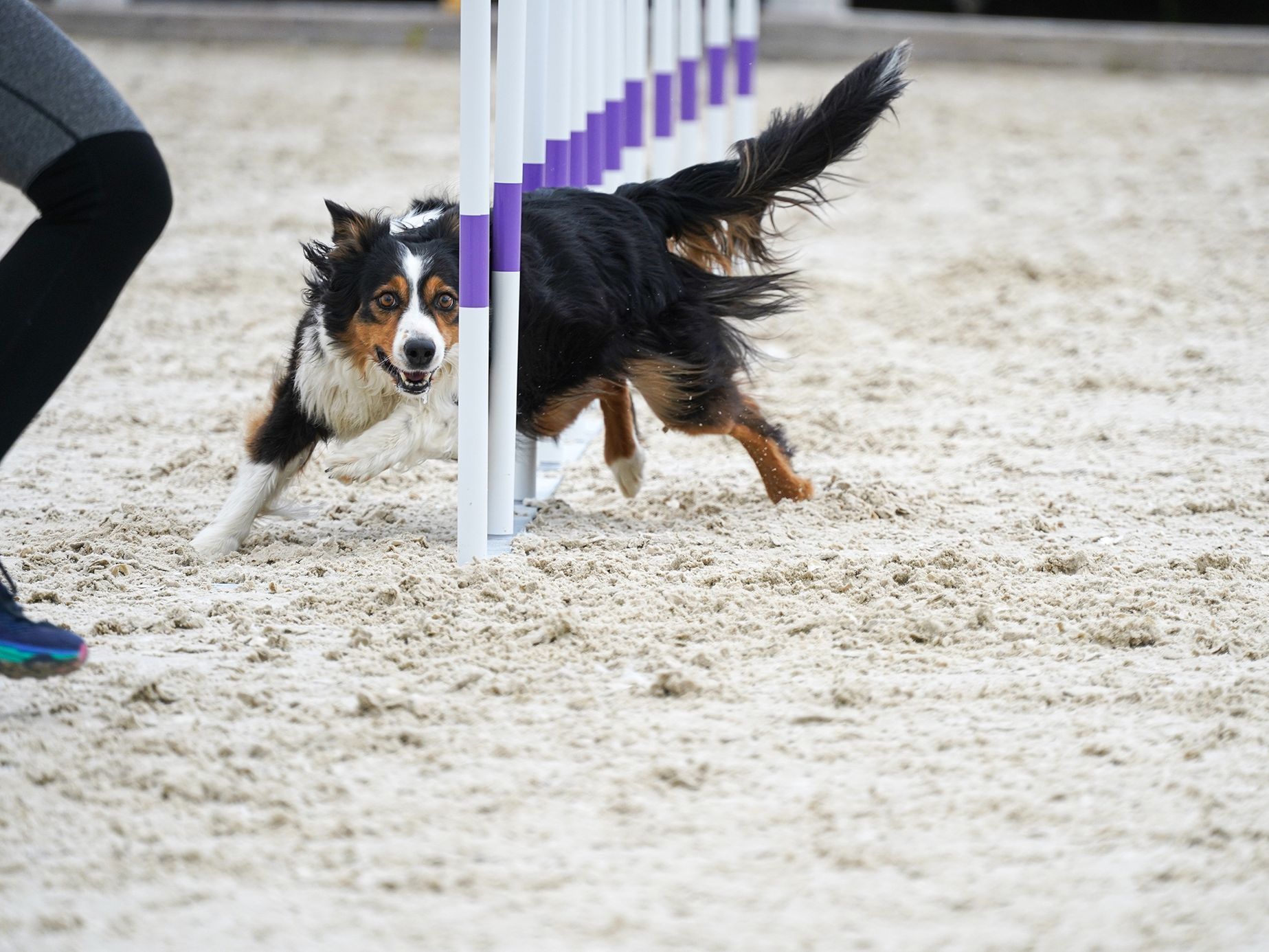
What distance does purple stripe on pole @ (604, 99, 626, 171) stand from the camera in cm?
446

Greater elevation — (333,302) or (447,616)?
(333,302)

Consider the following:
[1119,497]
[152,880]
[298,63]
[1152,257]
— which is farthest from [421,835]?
[298,63]

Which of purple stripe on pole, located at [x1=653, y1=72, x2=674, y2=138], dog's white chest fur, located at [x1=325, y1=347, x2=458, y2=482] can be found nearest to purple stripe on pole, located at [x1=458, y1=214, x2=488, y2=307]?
dog's white chest fur, located at [x1=325, y1=347, x2=458, y2=482]

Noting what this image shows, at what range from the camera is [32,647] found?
2.42 metres

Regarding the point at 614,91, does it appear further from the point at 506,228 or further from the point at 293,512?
the point at 293,512

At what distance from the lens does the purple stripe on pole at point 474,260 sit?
3168 millimetres

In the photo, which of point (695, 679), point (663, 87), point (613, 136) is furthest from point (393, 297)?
point (663, 87)

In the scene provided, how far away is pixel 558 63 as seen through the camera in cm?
372

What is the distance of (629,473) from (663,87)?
66.4 inches

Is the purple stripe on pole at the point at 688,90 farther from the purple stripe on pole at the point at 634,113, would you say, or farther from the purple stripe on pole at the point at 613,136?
the purple stripe on pole at the point at 613,136

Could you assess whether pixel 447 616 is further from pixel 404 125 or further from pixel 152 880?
pixel 404 125

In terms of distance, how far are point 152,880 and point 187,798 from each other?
0.24 m

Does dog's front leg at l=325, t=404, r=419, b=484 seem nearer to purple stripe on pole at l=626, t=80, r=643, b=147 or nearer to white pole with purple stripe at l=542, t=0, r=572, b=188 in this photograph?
white pole with purple stripe at l=542, t=0, r=572, b=188

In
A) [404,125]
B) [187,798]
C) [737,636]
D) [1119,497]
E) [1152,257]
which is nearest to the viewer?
[187,798]
